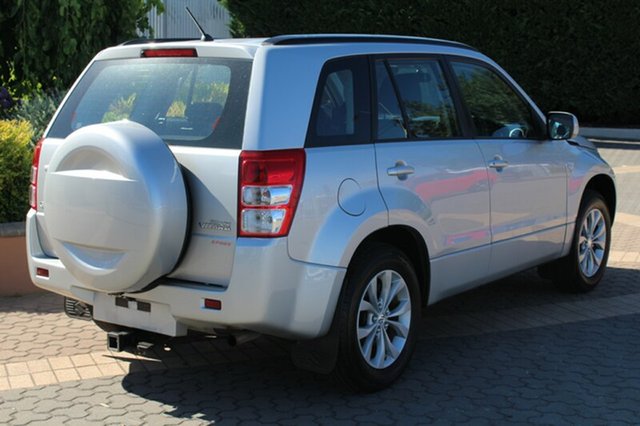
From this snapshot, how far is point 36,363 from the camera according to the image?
5.43 m

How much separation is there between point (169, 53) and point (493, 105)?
230 cm

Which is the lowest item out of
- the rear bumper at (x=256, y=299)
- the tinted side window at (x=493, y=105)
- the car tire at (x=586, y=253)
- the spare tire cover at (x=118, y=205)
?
the car tire at (x=586, y=253)

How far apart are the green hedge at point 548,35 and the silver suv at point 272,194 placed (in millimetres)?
13680

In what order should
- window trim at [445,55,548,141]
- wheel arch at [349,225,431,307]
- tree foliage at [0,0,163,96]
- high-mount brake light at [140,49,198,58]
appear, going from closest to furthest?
high-mount brake light at [140,49,198,58] → wheel arch at [349,225,431,307] → window trim at [445,55,548,141] → tree foliage at [0,0,163,96]

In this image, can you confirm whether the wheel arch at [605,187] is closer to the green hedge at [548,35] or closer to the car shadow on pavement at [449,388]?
the car shadow on pavement at [449,388]

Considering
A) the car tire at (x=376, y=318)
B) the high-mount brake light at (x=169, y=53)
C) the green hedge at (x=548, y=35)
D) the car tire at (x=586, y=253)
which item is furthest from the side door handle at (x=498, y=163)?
the green hedge at (x=548, y=35)

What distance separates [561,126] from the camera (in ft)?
21.0

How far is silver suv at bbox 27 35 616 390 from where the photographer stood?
14.0ft

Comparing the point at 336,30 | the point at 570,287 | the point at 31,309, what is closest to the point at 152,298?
the point at 31,309

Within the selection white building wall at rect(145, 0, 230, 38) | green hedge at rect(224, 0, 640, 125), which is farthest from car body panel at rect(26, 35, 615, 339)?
white building wall at rect(145, 0, 230, 38)

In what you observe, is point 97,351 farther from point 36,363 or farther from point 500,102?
point 500,102

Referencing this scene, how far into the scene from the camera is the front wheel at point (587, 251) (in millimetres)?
6895

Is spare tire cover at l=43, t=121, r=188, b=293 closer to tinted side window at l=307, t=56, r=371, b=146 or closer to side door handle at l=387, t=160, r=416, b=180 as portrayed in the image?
tinted side window at l=307, t=56, r=371, b=146

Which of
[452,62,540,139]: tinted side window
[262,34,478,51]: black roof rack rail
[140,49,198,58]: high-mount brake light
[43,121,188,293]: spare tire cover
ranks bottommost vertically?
[43,121,188,293]: spare tire cover
